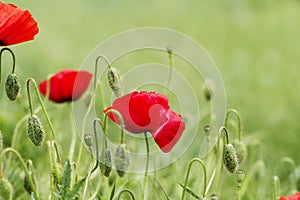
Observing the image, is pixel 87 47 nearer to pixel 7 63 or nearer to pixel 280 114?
pixel 7 63

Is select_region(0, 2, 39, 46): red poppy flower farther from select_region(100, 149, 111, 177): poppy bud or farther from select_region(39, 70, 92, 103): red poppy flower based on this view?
select_region(39, 70, 92, 103): red poppy flower

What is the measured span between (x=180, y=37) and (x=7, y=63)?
114 centimetres

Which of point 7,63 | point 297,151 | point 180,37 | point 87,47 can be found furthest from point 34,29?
point 180,37

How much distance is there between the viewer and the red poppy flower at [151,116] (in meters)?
1.06

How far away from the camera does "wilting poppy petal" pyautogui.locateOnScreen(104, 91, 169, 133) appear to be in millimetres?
1064

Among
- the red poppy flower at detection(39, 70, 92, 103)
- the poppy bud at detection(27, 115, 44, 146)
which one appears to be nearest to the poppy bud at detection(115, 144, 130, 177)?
the poppy bud at detection(27, 115, 44, 146)

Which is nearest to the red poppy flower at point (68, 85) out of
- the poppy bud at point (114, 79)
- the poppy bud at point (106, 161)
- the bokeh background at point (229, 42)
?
the poppy bud at point (114, 79)

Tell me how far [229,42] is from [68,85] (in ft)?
8.10

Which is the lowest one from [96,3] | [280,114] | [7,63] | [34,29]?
[34,29]

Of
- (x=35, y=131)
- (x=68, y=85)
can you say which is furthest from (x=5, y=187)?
(x=68, y=85)

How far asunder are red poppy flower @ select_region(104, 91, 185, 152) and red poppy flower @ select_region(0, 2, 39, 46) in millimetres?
201

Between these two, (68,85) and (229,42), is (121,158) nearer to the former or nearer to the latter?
(68,85)

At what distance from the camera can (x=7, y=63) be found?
3139mm

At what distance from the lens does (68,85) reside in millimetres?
1488
